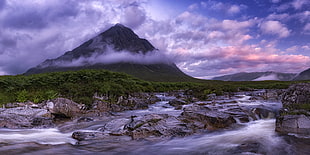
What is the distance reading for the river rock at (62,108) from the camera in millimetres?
15531

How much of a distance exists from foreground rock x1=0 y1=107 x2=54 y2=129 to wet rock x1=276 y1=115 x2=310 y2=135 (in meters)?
12.6

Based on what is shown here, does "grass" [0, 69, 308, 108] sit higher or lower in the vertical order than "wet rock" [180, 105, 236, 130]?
higher

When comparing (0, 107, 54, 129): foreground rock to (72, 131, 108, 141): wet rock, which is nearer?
(72, 131, 108, 141): wet rock

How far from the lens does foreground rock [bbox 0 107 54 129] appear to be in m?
12.5

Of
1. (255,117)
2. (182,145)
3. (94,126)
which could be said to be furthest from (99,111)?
(255,117)

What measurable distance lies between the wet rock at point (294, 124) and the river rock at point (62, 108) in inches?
531

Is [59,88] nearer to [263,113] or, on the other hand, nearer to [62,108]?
[62,108]

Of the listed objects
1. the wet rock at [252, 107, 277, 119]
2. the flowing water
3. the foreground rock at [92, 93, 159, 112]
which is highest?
the foreground rock at [92, 93, 159, 112]

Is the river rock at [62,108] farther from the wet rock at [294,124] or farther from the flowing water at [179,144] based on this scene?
the wet rock at [294,124]

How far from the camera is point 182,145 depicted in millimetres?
8820

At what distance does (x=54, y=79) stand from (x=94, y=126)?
13.1 metres

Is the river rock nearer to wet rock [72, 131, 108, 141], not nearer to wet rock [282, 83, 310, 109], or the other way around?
wet rock [72, 131, 108, 141]

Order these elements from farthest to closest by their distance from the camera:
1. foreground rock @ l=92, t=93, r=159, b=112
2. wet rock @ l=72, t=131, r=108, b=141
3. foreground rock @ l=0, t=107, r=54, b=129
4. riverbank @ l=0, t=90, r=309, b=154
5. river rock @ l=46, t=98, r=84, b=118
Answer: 1. foreground rock @ l=92, t=93, r=159, b=112
2. river rock @ l=46, t=98, r=84, b=118
3. foreground rock @ l=0, t=107, r=54, b=129
4. wet rock @ l=72, t=131, r=108, b=141
5. riverbank @ l=0, t=90, r=309, b=154

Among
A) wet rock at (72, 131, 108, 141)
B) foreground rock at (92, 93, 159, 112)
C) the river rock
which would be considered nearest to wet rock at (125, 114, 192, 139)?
wet rock at (72, 131, 108, 141)
